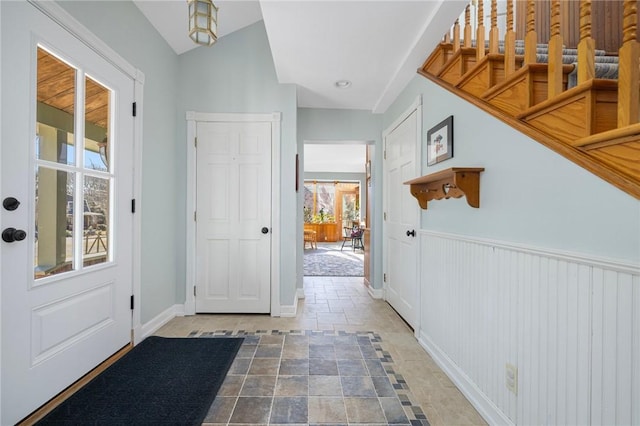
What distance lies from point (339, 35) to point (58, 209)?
7.02 feet

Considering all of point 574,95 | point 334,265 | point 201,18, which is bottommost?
point 334,265

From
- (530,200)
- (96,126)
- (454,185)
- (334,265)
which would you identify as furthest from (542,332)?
(334,265)

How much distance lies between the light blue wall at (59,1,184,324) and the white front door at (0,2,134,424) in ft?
0.80

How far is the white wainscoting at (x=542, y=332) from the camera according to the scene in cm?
90

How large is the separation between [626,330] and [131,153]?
9.45 ft

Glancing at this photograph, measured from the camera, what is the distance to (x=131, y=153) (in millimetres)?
2240

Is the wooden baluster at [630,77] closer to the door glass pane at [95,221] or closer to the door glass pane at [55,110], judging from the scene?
the door glass pane at [55,110]

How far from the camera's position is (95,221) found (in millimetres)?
1907

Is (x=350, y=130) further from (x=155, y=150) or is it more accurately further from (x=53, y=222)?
(x=53, y=222)

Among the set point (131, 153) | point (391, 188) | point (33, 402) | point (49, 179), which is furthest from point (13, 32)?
point (391, 188)

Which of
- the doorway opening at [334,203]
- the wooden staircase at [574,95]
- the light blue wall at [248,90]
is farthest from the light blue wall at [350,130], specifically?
the doorway opening at [334,203]

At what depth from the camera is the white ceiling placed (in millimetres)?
1869

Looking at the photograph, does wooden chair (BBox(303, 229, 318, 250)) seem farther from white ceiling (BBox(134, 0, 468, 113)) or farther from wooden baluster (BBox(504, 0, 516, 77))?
wooden baluster (BBox(504, 0, 516, 77))

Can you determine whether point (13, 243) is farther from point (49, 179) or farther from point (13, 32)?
point (13, 32)
